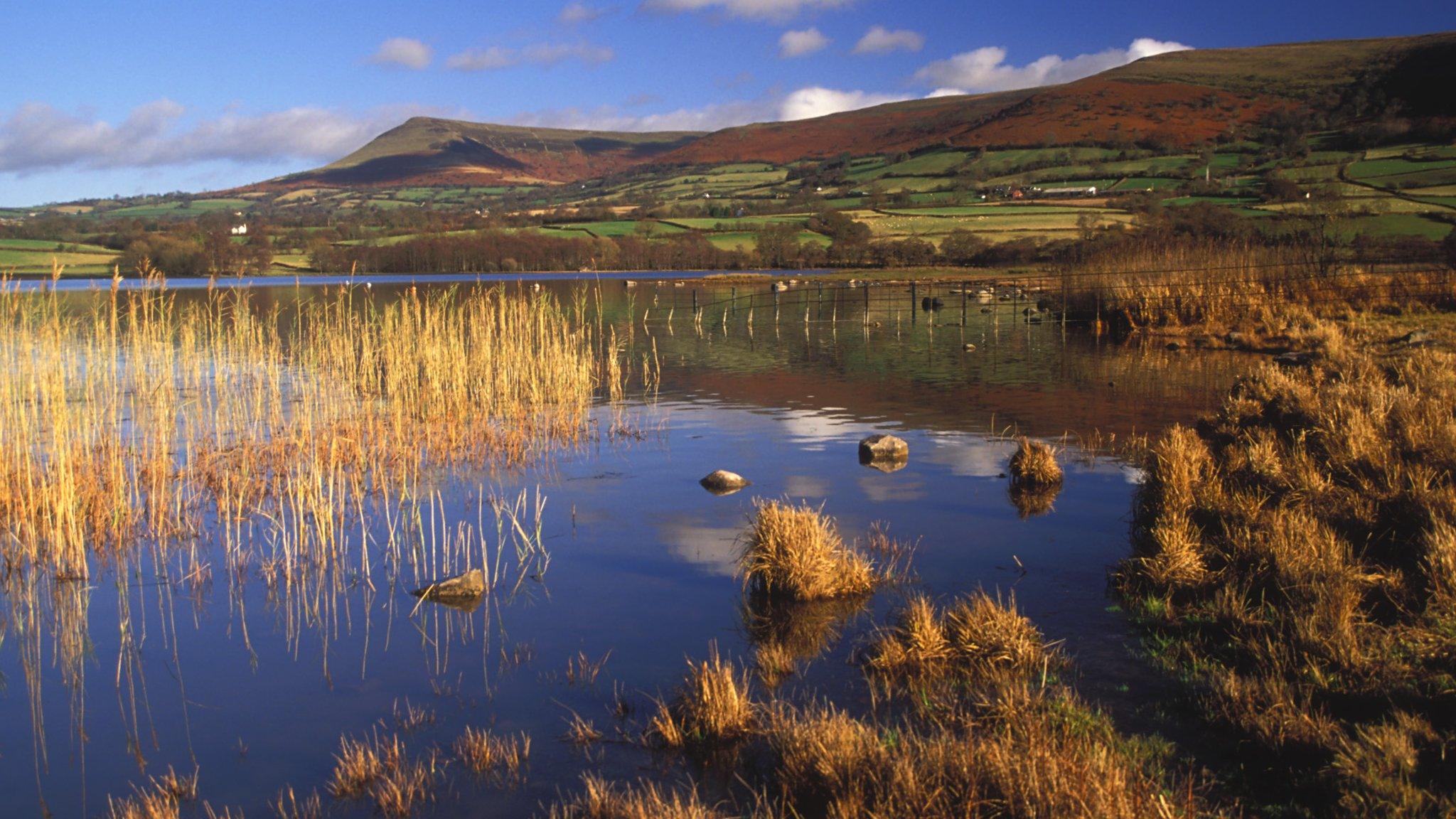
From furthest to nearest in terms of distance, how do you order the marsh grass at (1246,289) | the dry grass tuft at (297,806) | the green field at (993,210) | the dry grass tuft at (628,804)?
the green field at (993,210) → the marsh grass at (1246,289) → the dry grass tuft at (297,806) → the dry grass tuft at (628,804)

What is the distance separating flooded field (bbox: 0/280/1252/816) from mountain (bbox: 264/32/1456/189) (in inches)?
3581

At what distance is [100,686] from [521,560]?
3.74m

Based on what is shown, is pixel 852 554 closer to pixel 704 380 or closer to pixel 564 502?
pixel 564 502

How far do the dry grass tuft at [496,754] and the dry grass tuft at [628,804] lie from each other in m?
0.46

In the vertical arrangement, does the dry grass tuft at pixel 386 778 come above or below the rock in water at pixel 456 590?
below

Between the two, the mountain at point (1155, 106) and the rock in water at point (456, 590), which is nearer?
the rock in water at point (456, 590)

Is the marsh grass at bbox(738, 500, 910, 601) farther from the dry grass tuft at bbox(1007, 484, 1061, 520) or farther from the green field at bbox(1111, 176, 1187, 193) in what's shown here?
the green field at bbox(1111, 176, 1187, 193)

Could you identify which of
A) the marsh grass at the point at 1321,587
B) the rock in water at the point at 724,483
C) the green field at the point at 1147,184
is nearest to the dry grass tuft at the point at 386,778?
the marsh grass at the point at 1321,587

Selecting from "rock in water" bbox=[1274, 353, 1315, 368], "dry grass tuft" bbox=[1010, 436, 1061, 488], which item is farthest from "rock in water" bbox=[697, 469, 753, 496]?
"rock in water" bbox=[1274, 353, 1315, 368]

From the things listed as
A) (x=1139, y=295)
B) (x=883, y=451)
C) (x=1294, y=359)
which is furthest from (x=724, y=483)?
(x=1139, y=295)

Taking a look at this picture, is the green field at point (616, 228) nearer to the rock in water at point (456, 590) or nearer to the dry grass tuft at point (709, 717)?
the rock in water at point (456, 590)

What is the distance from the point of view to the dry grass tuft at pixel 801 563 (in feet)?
28.6

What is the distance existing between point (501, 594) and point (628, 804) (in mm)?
4636

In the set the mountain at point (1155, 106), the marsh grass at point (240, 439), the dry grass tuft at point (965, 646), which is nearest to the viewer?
the dry grass tuft at point (965, 646)
